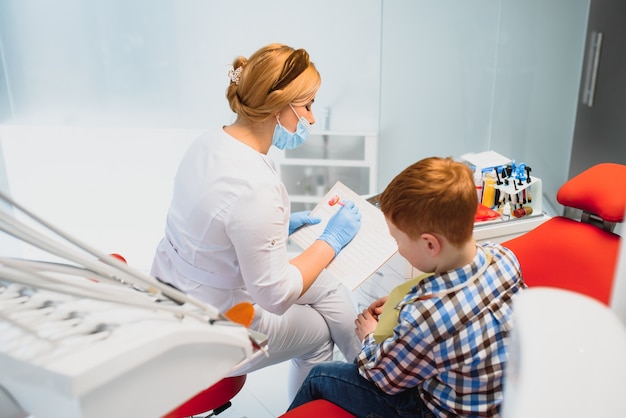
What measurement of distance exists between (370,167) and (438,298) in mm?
1653

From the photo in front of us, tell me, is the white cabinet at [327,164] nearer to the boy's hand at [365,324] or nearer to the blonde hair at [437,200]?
the boy's hand at [365,324]

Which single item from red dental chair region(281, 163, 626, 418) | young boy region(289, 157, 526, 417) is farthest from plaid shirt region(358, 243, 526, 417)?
red dental chair region(281, 163, 626, 418)

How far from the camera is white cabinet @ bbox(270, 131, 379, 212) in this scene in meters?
2.66

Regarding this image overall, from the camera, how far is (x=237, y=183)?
50.8 inches

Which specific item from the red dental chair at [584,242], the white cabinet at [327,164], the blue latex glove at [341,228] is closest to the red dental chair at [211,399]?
the blue latex glove at [341,228]

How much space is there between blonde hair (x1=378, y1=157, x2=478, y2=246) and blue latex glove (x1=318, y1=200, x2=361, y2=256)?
50 centimetres

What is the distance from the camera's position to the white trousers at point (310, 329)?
145 cm

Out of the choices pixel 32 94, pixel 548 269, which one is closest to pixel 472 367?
pixel 548 269

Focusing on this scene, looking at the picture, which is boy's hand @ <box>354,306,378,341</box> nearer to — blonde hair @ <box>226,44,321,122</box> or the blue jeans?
the blue jeans

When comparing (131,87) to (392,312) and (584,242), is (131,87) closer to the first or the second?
(392,312)

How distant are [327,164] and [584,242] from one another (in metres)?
1.50

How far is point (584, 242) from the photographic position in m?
1.33

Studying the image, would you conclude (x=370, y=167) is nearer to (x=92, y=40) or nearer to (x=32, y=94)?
(x=92, y=40)

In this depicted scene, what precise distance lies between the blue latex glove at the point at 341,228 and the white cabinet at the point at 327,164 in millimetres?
1058
